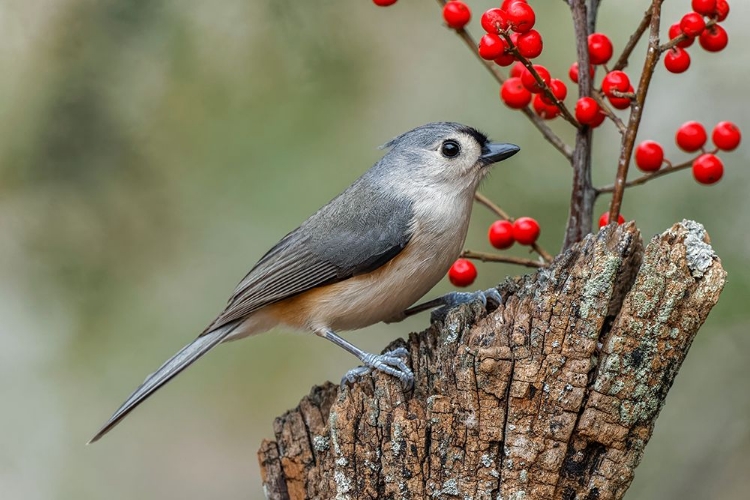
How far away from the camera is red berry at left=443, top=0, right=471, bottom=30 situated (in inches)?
120

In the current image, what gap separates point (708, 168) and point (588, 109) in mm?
529

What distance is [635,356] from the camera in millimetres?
2533

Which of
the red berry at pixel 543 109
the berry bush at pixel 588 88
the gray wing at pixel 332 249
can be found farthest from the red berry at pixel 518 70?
the gray wing at pixel 332 249

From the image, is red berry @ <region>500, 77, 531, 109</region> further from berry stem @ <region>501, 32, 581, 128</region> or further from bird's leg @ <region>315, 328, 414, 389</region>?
bird's leg @ <region>315, 328, 414, 389</region>

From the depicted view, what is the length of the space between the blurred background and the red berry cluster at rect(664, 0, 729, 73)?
1.27 metres

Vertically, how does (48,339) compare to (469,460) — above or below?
above

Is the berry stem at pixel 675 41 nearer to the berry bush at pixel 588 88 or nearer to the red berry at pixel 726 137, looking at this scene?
the berry bush at pixel 588 88

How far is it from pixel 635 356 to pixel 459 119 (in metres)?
2.52

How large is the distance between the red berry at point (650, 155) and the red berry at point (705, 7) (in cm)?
48

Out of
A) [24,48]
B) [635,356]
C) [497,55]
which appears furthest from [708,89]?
[24,48]

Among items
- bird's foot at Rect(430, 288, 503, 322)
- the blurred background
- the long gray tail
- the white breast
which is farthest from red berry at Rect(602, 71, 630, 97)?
the long gray tail

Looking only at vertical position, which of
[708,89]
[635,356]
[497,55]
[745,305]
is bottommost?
[635,356]

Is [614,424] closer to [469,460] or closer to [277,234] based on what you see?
[469,460]

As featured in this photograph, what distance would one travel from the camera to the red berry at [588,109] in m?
2.89
